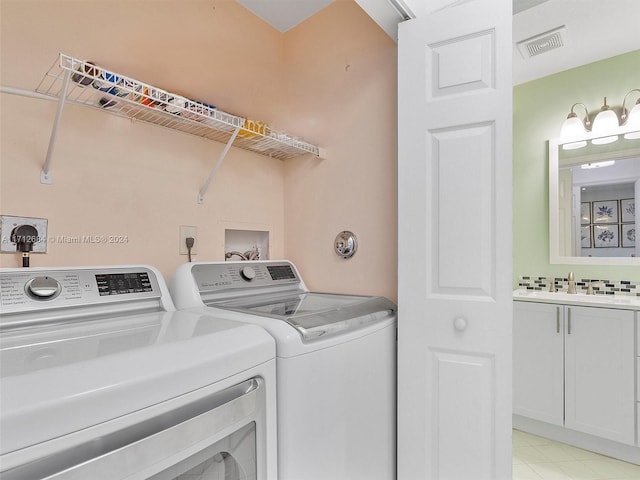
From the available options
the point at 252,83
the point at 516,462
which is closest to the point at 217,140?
the point at 252,83

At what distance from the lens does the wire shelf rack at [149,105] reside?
110 centimetres

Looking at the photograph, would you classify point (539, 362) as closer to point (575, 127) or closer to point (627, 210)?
point (627, 210)

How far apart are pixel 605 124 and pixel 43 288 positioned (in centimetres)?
345

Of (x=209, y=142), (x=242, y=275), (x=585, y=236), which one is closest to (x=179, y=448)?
(x=242, y=275)

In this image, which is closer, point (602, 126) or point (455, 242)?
point (455, 242)

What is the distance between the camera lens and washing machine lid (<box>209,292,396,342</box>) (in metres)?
1.04

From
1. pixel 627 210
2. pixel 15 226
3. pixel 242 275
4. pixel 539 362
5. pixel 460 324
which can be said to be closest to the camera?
pixel 15 226

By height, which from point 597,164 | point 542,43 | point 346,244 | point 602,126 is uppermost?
point 542,43

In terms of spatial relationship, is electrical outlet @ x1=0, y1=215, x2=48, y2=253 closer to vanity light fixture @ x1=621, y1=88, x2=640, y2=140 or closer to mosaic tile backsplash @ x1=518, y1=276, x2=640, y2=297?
mosaic tile backsplash @ x1=518, y1=276, x2=640, y2=297

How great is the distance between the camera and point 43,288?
3.21 ft

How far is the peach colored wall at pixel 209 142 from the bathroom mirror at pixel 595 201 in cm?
192

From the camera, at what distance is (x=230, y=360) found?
2.63 ft

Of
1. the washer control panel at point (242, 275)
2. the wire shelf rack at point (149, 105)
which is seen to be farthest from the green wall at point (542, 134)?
the washer control panel at point (242, 275)

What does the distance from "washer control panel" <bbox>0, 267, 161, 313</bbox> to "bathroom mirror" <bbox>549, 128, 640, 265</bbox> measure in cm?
295
